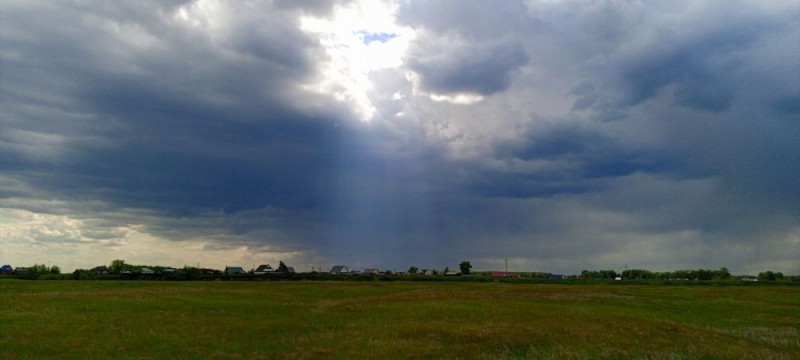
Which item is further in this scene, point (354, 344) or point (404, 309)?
point (404, 309)

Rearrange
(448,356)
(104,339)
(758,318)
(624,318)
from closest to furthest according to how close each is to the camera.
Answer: (448,356) → (104,339) → (624,318) → (758,318)

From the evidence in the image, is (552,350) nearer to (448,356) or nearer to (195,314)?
(448,356)

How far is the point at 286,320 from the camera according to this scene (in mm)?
41531

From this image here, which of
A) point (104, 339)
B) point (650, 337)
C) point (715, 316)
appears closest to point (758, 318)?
point (715, 316)

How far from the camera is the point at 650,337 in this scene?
110ft

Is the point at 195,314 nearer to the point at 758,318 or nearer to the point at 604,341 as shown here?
the point at 604,341

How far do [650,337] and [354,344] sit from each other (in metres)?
18.8

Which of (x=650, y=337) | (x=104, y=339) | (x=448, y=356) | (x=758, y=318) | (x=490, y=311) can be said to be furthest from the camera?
(x=758, y=318)

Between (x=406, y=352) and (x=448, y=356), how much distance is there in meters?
2.42

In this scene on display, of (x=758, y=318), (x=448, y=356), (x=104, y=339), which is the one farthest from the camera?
(x=758, y=318)

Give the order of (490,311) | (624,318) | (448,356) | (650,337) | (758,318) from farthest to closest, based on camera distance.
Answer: (758,318) < (490,311) < (624,318) < (650,337) < (448,356)

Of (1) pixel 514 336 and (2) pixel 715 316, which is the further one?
(2) pixel 715 316

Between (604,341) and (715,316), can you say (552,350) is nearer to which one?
(604,341)

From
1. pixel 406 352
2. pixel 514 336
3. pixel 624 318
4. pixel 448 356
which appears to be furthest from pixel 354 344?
pixel 624 318
